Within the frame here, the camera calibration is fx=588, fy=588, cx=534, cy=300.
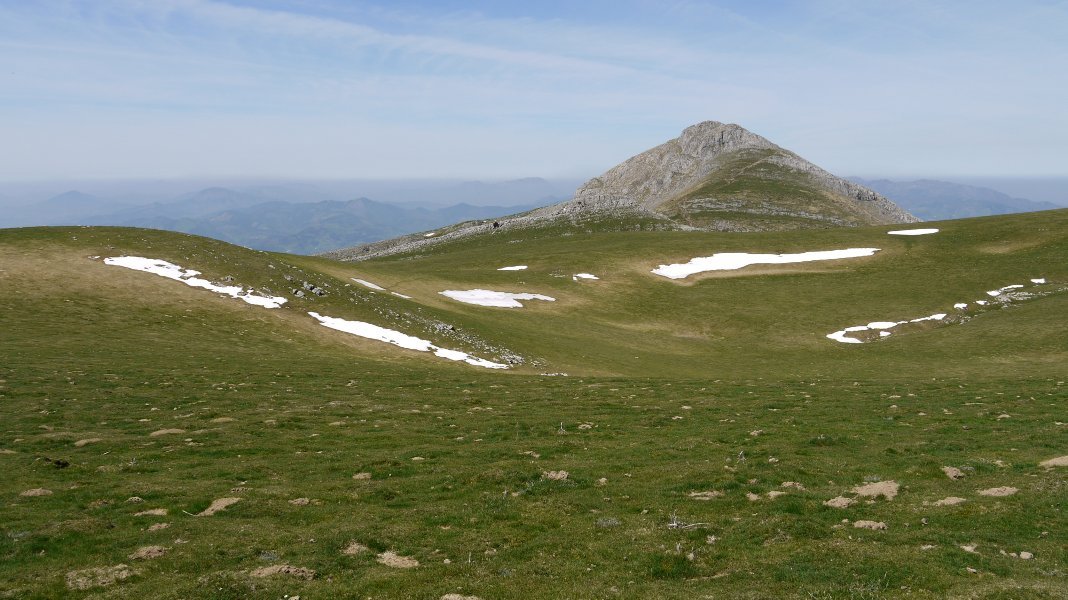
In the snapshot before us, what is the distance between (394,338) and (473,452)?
1179 inches

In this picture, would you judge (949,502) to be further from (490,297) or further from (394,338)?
(490,297)

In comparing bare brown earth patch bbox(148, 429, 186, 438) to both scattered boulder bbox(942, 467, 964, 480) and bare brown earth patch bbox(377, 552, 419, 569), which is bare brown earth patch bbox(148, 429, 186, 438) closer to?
bare brown earth patch bbox(377, 552, 419, 569)

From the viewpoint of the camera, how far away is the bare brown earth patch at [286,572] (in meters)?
12.9

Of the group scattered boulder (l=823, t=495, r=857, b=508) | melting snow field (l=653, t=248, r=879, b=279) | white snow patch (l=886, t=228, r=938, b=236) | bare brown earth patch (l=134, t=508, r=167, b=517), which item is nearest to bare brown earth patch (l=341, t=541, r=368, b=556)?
bare brown earth patch (l=134, t=508, r=167, b=517)

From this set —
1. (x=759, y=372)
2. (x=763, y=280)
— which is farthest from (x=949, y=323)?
(x=759, y=372)

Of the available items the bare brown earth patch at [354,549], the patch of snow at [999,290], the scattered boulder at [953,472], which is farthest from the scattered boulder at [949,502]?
the patch of snow at [999,290]

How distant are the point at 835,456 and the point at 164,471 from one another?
77.1ft

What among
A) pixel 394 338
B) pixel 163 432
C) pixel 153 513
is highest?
pixel 153 513

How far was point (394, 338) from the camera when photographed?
50.9 metres

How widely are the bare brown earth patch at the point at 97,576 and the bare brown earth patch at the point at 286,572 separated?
2.83 meters

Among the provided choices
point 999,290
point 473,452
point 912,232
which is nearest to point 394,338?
point 473,452

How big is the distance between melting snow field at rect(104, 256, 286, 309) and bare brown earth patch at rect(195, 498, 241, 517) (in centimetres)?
3792

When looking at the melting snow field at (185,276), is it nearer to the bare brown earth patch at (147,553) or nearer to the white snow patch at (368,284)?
the white snow patch at (368,284)

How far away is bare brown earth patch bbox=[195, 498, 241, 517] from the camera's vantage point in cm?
1664
